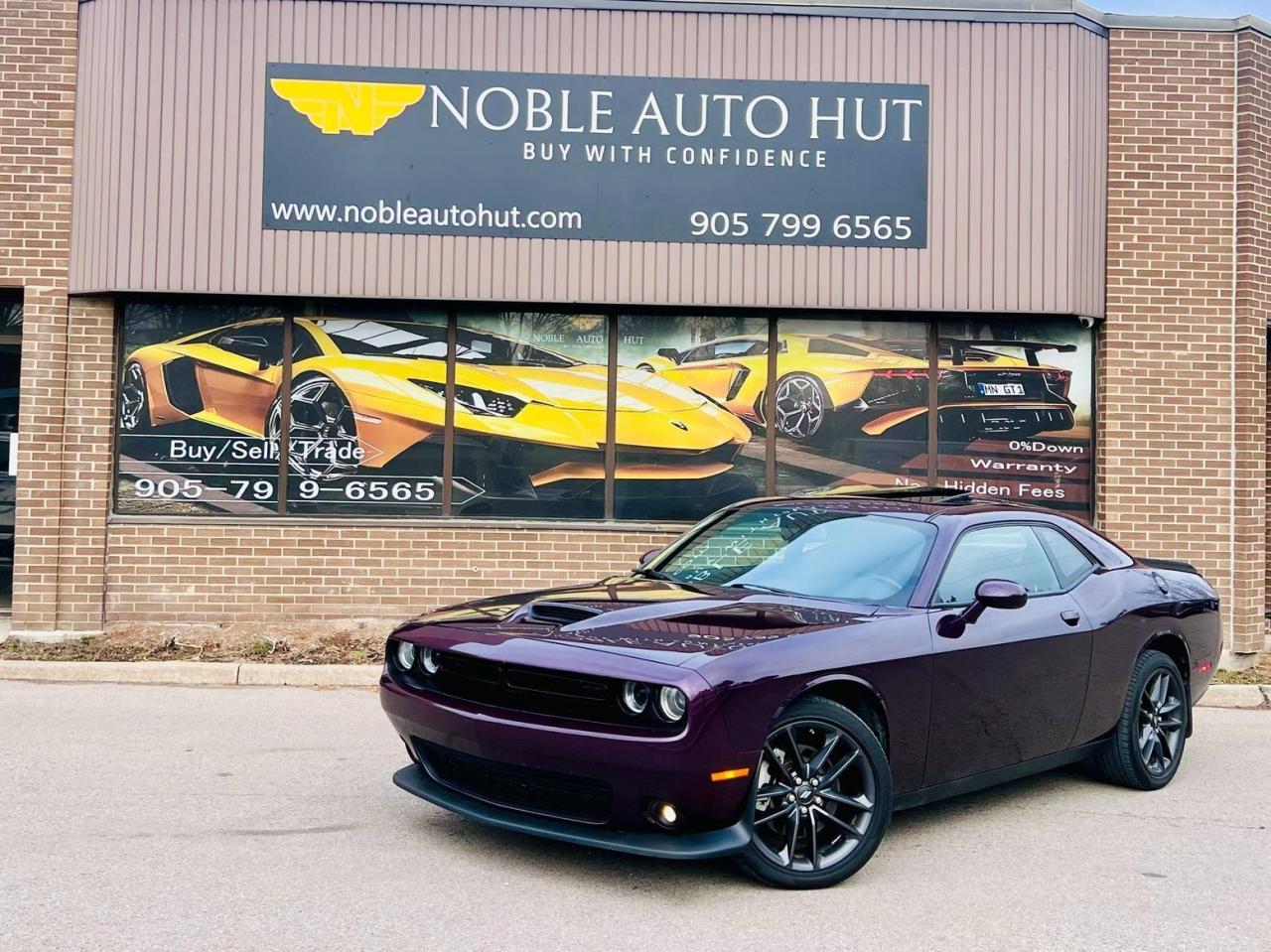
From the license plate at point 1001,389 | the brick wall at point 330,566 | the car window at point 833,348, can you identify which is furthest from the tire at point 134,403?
the license plate at point 1001,389

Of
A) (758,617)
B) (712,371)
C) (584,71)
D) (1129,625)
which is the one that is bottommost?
(1129,625)

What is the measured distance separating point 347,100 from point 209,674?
4840 mm

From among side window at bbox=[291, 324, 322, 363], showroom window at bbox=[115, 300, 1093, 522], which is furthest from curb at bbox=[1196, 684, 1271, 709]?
side window at bbox=[291, 324, 322, 363]

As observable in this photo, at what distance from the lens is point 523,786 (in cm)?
495

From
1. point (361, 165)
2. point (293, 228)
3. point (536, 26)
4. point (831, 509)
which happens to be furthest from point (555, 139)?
point (831, 509)

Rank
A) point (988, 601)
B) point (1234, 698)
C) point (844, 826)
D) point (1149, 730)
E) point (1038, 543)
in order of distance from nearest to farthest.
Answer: point (844, 826)
point (988, 601)
point (1038, 543)
point (1149, 730)
point (1234, 698)

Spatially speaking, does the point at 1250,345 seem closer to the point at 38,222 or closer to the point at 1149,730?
the point at 1149,730

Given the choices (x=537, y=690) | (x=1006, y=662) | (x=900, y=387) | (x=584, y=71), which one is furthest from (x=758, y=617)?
(x=584, y=71)

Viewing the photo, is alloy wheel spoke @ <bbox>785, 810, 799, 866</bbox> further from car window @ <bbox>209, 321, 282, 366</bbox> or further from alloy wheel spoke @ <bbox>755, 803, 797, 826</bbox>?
car window @ <bbox>209, 321, 282, 366</bbox>

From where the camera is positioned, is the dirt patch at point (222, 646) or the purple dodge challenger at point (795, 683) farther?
the dirt patch at point (222, 646)

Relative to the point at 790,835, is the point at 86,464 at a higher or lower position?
higher

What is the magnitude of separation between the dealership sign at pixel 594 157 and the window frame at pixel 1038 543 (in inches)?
191

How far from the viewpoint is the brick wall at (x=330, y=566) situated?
35.5ft

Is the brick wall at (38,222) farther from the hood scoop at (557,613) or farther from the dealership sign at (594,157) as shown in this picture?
the hood scoop at (557,613)
